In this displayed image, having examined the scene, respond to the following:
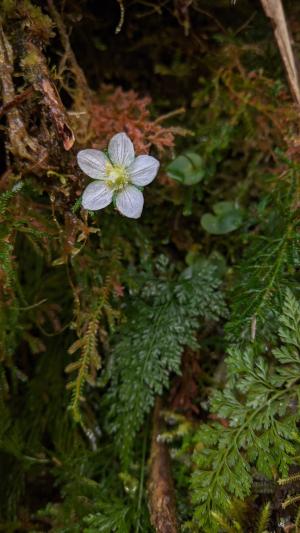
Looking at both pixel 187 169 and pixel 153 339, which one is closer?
pixel 153 339

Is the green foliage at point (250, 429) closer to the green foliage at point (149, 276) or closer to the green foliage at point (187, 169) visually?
the green foliage at point (149, 276)

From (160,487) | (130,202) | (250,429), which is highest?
(130,202)

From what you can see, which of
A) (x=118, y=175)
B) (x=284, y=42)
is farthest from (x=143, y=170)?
(x=284, y=42)

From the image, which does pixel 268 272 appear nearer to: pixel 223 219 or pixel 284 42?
pixel 223 219

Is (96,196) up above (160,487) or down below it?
above

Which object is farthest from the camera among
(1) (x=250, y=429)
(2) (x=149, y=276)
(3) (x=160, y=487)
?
(2) (x=149, y=276)

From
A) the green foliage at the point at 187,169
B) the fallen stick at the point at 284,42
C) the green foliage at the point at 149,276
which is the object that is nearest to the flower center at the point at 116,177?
the green foliage at the point at 149,276

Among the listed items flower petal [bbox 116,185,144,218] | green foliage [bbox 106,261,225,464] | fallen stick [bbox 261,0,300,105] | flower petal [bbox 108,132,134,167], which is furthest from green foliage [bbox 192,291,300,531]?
fallen stick [bbox 261,0,300,105]

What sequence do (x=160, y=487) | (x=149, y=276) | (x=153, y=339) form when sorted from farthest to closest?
(x=149, y=276), (x=153, y=339), (x=160, y=487)
